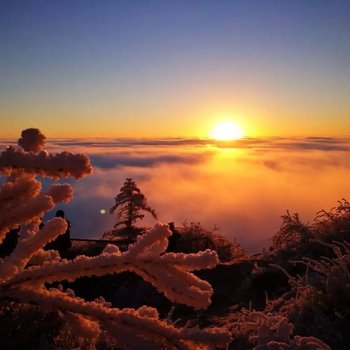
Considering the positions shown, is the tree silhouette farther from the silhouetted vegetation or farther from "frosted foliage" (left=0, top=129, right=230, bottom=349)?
"frosted foliage" (left=0, top=129, right=230, bottom=349)

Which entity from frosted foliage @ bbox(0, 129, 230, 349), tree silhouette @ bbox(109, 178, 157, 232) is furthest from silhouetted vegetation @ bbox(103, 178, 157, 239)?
frosted foliage @ bbox(0, 129, 230, 349)

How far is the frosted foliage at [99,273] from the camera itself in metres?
1.36

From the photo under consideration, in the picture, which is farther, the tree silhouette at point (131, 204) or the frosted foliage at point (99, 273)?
the tree silhouette at point (131, 204)

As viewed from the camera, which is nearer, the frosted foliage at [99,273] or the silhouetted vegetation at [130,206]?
the frosted foliage at [99,273]

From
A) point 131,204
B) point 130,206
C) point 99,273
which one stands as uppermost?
point 99,273

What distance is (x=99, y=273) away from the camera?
4.94ft

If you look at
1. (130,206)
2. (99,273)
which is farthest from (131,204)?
(99,273)

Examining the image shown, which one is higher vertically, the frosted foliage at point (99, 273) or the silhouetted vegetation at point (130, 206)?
the frosted foliage at point (99, 273)

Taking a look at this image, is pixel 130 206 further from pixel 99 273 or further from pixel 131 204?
pixel 99 273

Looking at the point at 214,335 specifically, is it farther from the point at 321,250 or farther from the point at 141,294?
the point at 141,294

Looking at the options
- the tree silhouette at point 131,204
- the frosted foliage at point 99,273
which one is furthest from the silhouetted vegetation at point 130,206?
the frosted foliage at point 99,273

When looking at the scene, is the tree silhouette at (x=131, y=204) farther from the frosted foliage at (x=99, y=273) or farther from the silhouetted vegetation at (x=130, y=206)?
the frosted foliage at (x=99, y=273)

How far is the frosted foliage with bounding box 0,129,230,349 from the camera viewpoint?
1362mm

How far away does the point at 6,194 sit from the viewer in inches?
51.9
